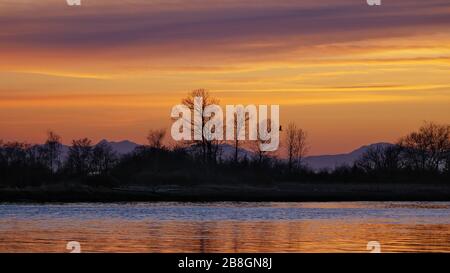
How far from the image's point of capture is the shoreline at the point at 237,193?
80.4 meters

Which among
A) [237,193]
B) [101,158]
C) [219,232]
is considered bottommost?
[219,232]

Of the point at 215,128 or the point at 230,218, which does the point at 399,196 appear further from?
the point at 230,218

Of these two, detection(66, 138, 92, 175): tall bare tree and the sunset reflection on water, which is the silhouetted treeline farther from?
the sunset reflection on water

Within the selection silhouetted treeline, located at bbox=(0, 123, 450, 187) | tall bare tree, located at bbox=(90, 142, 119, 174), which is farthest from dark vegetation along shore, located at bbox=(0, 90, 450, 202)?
tall bare tree, located at bbox=(90, 142, 119, 174)

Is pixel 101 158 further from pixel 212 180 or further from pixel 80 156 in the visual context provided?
pixel 212 180

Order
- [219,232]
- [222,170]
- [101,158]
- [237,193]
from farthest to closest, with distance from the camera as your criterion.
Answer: [101,158] < [222,170] < [237,193] < [219,232]

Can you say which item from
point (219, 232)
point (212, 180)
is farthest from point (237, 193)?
point (219, 232)

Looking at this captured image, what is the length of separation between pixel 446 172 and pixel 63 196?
52.9 m

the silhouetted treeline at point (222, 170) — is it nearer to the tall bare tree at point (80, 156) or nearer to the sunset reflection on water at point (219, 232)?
the tall bare tree at point (80, 156)

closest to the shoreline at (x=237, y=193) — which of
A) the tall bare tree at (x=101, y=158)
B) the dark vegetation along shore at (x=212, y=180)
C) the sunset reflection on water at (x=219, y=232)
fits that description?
the dark vegetation along shore at (x=212, y=180)

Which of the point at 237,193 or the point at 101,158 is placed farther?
the point at 101,158

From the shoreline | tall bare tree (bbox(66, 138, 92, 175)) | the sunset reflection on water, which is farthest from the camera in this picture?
tall bare tree (bbox(66, 138, 92, 175))

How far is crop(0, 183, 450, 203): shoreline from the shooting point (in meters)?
80.4

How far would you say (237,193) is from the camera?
89188 millimetres
